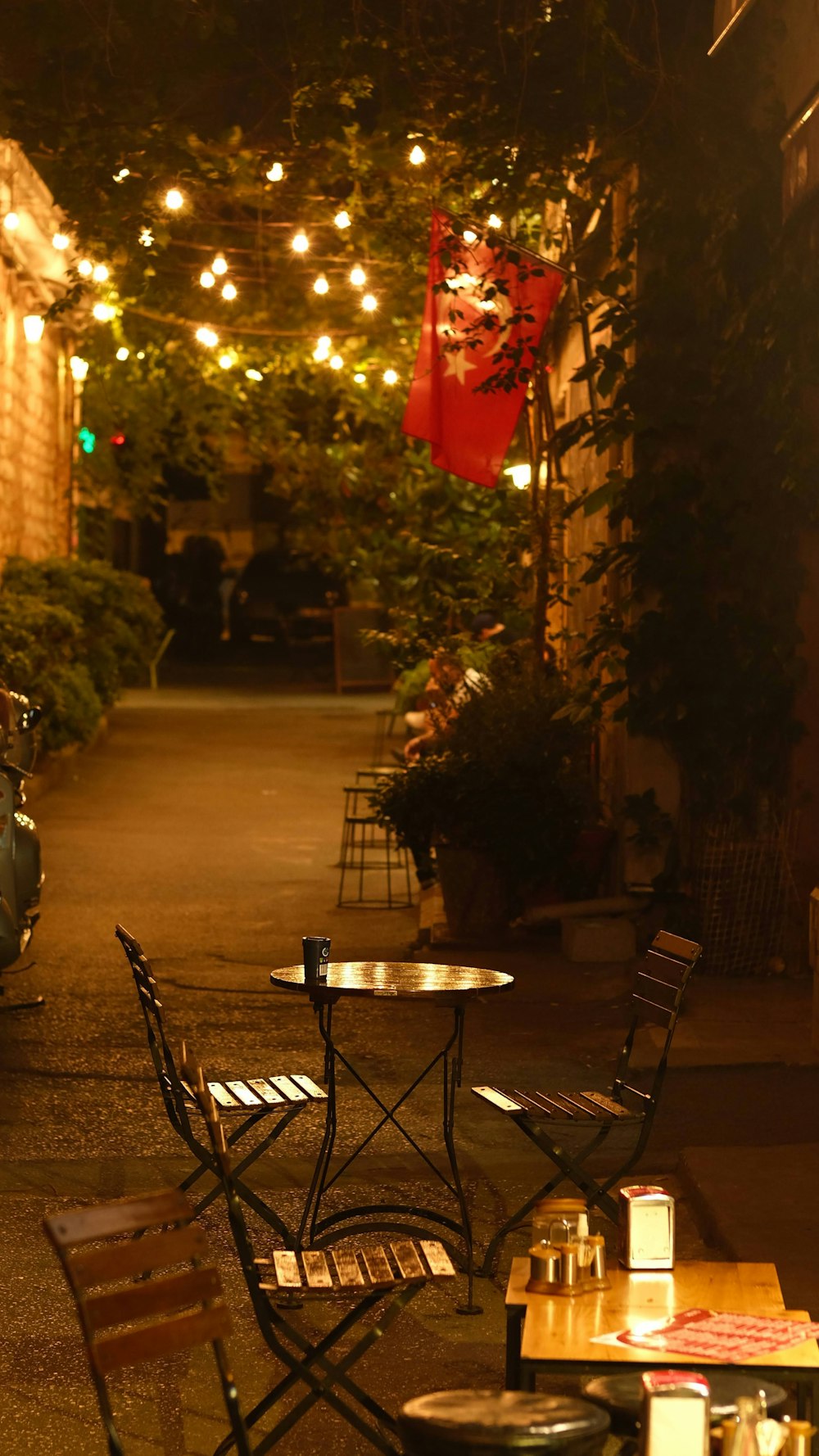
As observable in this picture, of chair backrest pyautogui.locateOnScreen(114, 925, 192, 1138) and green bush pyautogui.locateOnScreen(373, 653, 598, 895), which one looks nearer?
chair backrest pyautogui.locateOnScreen(114, 925, 192, 1138)

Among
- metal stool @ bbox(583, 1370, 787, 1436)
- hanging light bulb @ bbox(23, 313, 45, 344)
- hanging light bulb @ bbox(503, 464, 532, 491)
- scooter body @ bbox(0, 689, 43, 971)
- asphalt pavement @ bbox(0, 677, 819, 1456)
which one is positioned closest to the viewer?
metal stool @ bbox(583, 1370, 787, 1436)

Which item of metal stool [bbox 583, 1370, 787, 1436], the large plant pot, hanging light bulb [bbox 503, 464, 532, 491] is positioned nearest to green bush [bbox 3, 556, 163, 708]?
hanging light bulb [bbox 503, 464, 532, 491]

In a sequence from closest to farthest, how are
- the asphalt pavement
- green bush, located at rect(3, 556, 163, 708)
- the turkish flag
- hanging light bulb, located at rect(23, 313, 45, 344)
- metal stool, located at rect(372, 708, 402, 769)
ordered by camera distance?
the asphalt pavement
the turkish flag
metal stool, located at rect(372, 708, 402, 769)
green bush, located at rect(3, 556, 163, 708)
hanging light bulb, located at rect(23, 313, 45, 344)

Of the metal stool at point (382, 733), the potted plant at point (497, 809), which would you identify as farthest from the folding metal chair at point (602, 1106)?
the metal stool at point (382, 733)

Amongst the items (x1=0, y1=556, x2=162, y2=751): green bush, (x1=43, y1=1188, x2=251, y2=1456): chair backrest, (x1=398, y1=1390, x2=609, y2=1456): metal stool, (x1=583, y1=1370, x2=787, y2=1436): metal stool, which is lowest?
(x1=583, y1=1370, x2=787, y2=1436): metal stool

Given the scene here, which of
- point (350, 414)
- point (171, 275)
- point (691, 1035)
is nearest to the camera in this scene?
point (691, 1035)

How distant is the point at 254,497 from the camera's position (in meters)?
41.6

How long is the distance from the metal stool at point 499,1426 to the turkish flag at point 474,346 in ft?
27.7

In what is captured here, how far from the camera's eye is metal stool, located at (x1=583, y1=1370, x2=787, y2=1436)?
3582 mm

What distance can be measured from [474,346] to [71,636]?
337 inches

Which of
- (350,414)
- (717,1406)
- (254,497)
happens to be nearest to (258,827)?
(350,414)

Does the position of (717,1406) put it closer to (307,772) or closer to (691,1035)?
(691,1035)

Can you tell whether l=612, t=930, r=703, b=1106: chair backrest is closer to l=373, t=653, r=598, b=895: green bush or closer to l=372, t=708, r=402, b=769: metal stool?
l=373, t=653, r=598, b=895: green bush

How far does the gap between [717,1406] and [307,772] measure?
16.0 meters
